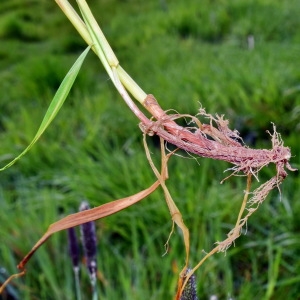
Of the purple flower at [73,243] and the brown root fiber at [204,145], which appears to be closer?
the brown root fiber at [204,145]

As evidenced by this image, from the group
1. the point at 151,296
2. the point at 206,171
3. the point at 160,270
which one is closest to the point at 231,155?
the point at 151,296

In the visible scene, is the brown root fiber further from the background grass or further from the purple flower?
the background grass

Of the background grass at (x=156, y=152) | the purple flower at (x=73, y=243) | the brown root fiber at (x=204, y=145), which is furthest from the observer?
the background grass at (x=156, y=152)

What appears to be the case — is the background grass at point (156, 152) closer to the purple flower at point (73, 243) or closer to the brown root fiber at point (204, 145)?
the purple flower at point (73, 243)

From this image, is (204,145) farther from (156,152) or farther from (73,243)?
(156,152)

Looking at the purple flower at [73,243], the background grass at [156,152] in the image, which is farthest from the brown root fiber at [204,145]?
the background grass at [156,152]

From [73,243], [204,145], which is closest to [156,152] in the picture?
[73,243]

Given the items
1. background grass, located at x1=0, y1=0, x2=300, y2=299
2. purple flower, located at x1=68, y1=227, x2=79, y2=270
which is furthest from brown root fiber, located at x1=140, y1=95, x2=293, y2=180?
background grass, located at x1=0, y1=0, x2=300, y2=299

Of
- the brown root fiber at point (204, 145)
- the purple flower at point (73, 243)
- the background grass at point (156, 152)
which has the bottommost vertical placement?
the brown root fiber at point (204, 145)
